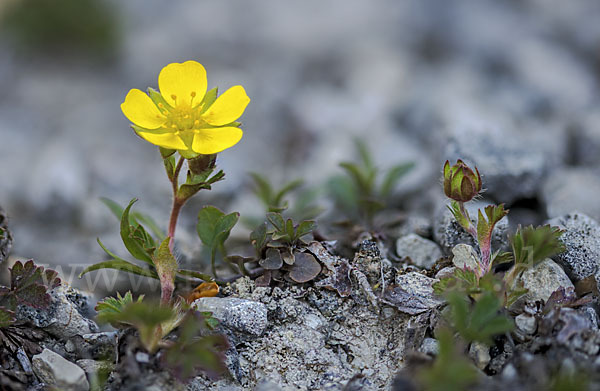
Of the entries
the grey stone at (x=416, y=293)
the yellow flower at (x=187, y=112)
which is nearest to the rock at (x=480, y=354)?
the grey stone at (x=416, y=293)

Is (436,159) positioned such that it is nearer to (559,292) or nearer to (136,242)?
(559,292)

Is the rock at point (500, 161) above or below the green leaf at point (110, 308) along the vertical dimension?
above

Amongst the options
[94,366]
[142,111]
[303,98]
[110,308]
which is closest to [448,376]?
[110,308]

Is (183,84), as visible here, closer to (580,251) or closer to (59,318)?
(59,318)

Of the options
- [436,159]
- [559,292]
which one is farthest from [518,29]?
[559,292]

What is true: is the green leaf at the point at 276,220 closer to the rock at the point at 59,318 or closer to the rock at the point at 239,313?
the rock at the point at 239,313

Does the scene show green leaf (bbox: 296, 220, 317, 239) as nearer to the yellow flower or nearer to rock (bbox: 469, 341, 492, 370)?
the yellow flower

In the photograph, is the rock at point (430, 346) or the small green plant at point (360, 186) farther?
the small green plant at point (360, 186)
